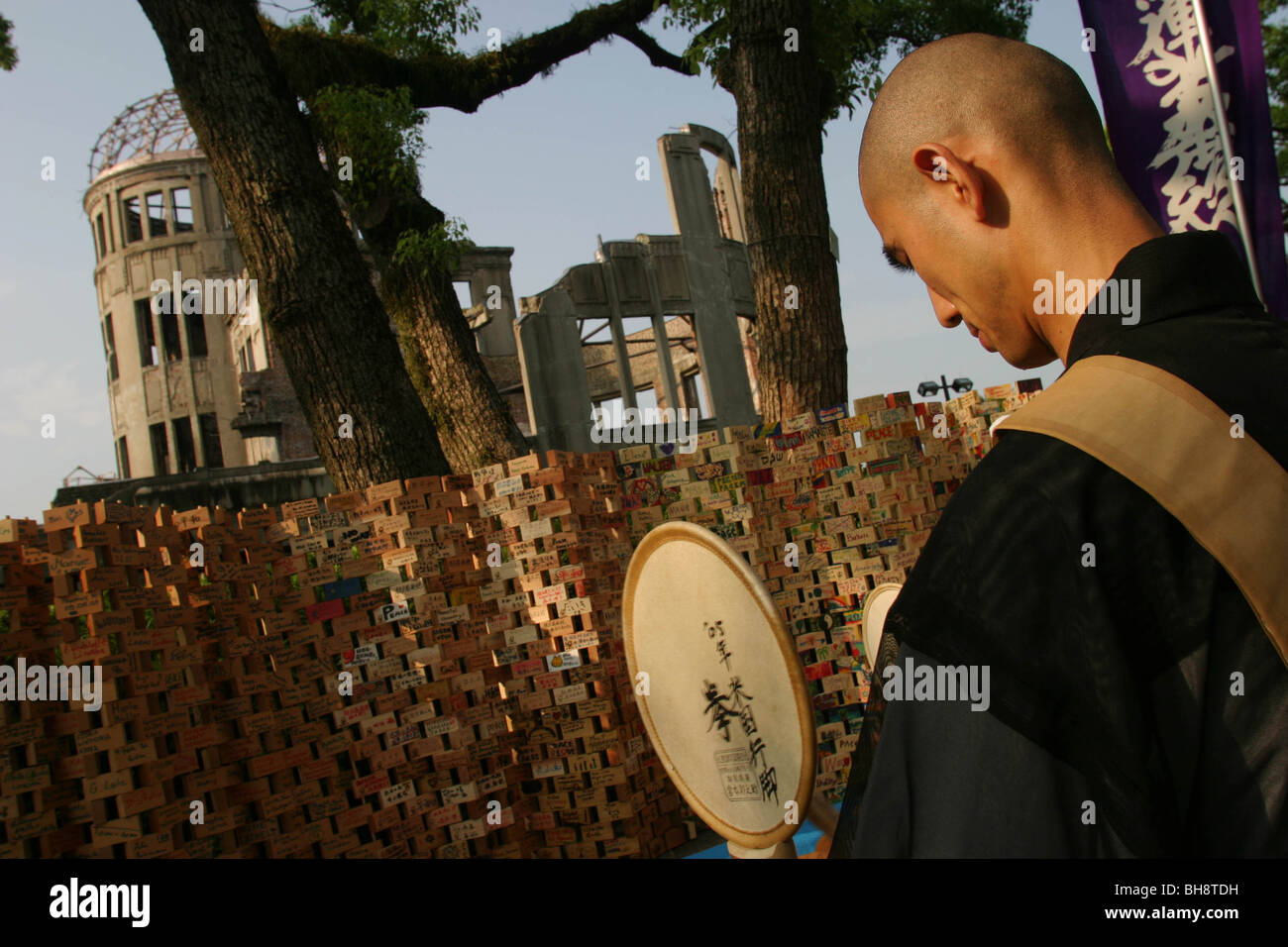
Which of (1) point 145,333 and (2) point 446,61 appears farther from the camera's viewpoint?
(1) point 145,333

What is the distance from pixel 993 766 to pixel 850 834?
22 centimetres

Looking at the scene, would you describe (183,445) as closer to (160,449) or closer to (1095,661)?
(160,449)

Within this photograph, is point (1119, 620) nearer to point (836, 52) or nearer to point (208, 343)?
point (836, 52)

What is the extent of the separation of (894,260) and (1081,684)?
3.02 feet

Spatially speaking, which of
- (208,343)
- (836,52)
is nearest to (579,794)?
(836,52)

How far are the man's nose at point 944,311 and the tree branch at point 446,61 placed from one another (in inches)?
371

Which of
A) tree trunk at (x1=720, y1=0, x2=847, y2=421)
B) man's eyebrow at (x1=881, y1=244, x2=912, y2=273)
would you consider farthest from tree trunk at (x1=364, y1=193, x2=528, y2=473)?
man's eyebrow at (x1=881, y1=244, x2=912, y2=273)

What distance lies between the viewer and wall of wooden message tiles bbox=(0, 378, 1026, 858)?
4562 millimetres

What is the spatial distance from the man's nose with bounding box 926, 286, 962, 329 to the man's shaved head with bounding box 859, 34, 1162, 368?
15 millimetres

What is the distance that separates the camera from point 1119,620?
101 cm

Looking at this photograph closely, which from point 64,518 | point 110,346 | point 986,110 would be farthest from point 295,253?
point 110,346

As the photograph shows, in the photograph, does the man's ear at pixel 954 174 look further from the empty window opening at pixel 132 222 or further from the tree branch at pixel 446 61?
the empty window opening at pixel 132 222

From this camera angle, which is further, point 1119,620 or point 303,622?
point 303,622

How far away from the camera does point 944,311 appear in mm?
1597
